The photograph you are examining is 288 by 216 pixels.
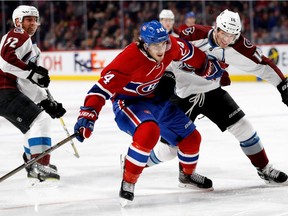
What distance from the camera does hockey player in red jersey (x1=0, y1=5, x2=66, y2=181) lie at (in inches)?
175

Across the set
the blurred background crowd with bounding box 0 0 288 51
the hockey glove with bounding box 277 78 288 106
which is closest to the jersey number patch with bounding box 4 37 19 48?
the hockey glove with bounding box 277 78 288 106

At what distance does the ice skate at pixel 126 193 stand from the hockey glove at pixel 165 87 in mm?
538

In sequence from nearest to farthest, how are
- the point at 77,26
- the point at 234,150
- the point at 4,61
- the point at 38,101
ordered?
the point at 4,61
the point at 38,101
the point at 234,150
the point at 77,26

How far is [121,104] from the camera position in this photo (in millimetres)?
3906

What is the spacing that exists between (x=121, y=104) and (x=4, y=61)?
977mm

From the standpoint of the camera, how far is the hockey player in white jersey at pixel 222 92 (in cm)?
416

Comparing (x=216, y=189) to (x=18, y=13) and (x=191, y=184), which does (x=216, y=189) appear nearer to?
(x=191, y=184)

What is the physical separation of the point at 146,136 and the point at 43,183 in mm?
1113

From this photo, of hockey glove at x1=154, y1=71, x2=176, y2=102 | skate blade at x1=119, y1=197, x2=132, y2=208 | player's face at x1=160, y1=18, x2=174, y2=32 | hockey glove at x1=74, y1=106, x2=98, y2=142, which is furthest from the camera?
player's face at x1=160, y1=18, x2=174, y2=32

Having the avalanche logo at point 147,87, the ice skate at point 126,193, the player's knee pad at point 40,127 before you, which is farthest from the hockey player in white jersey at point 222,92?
the player's knee pad at point 40,127

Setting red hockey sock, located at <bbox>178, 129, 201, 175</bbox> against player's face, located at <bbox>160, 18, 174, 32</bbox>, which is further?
player's face, located at <bbox>160, 18, 174, 32</bbox>

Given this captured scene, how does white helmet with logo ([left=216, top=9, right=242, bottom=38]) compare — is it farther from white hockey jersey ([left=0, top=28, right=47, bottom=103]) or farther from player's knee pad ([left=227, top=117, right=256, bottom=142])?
white hockey jersey ([left=0, top=28, right=47, bottom=103])

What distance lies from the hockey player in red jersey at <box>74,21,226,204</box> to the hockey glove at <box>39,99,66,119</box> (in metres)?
0.82

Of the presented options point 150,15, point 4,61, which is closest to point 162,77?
point 4,61
